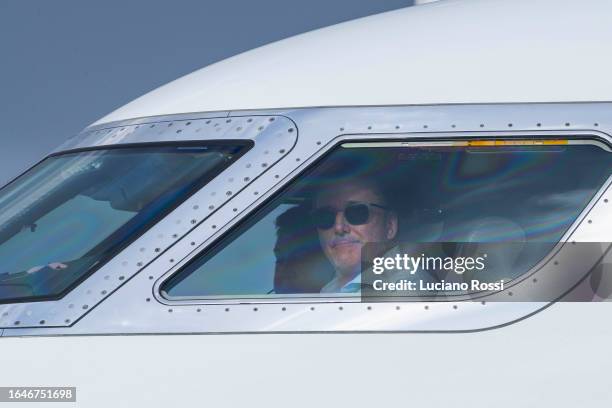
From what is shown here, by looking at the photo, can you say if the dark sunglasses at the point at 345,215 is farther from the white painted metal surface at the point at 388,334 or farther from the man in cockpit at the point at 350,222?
the white painted metal surface at the point at 388,334

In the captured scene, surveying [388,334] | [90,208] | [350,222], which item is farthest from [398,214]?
[90,208]

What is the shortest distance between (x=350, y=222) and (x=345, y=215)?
23mm

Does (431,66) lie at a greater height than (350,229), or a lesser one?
greater

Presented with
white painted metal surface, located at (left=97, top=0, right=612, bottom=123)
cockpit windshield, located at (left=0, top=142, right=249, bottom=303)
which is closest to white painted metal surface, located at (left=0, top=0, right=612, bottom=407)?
white painted metal surface, located at (left=97, top=0, right=612, bottom=123)

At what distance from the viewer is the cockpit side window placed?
2672 mm

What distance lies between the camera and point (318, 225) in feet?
9.07

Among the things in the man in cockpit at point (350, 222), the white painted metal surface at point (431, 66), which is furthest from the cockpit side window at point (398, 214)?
the white painted metal surface at point (431, 66)

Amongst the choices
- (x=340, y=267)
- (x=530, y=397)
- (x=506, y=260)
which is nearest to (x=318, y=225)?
(x=340, y=267)

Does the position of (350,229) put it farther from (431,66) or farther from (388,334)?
(431,66)

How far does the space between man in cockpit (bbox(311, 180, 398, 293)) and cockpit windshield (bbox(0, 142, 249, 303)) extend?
27 centimetres

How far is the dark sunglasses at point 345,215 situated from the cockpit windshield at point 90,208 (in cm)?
25

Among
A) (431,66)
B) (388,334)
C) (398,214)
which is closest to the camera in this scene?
(388,334)

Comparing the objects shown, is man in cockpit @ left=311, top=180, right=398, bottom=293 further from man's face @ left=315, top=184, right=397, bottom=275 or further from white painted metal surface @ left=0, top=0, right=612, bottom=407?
white painted metal surface @ left=0, top=0, right=612, bottom=407

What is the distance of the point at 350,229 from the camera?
275 centimetres
